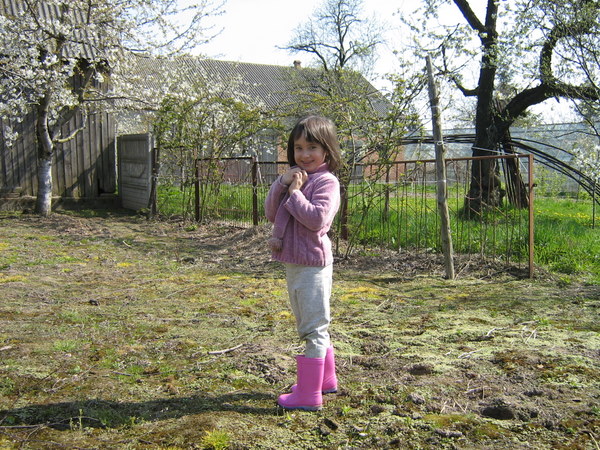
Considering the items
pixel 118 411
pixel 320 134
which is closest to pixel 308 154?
pixel 320 134

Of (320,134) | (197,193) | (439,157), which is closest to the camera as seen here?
(320,134)

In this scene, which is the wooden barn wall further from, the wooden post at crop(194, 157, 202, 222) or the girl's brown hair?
the girl's brown hair

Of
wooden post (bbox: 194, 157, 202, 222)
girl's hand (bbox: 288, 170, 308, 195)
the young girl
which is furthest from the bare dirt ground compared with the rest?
wooden post (bbox: 194, 157, 202, 222)

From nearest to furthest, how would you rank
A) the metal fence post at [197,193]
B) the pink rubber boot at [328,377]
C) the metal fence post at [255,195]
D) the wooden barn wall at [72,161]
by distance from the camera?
the pink rubber boot at [328,377], the metal fence post at [255,195], the metal fence post at [197,193], the wooden barn wall at [72,161]

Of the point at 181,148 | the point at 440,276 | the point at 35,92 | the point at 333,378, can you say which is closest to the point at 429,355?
the point at 333,378

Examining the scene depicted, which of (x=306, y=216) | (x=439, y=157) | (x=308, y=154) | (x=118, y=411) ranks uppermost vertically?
(x=439, y=157)

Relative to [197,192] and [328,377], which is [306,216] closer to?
[328,377]

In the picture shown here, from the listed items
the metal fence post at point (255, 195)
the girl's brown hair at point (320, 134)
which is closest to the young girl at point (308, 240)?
the girl's brown hair at point (320, 134)

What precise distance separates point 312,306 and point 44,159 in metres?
8.84

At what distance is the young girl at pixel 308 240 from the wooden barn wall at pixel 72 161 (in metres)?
9.50

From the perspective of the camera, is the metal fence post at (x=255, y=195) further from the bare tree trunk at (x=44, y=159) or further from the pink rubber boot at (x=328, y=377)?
the pink rubber boot at (x=328, y=377)

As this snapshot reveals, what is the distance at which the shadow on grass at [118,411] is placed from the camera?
2.29 m

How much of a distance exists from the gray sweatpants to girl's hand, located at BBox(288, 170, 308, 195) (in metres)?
0.35

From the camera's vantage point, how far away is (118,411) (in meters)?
2.40
